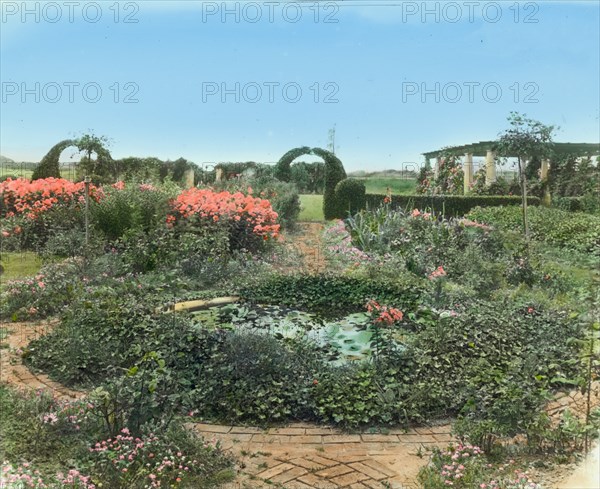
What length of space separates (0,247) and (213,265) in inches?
69.7

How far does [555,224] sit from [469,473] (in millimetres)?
2391

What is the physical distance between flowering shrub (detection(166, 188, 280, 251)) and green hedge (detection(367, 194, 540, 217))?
3.53ft

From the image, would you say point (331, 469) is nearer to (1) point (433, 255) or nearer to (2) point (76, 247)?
(2) point (76, 247)

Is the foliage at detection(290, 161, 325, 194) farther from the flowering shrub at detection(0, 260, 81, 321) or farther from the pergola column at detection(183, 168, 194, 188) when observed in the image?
the flowering shrub at detection(0, 260, 81, 321)

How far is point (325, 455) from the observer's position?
3160mm

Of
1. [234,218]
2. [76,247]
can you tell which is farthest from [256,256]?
[76,247]

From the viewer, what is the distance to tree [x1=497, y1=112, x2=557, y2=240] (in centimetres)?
379

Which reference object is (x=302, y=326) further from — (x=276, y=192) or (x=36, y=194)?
(x=36, y=194)

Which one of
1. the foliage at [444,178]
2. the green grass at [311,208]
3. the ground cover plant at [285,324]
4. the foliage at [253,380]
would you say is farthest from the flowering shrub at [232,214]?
the foliage at [444,178]

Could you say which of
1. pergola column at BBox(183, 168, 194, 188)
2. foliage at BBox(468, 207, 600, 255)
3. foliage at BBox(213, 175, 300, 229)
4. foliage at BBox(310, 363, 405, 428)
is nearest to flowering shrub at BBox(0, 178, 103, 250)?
pergola column at BBox(183, 168, 194, 188)

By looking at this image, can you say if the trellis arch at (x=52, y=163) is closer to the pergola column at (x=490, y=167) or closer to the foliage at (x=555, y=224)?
the pergola column at (x=490, y=167)

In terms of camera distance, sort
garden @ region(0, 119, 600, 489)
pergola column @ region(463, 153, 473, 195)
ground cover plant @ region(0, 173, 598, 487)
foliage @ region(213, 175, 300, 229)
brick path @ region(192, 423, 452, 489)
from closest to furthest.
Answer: brick path @ region(192, 423, 452, 489) < garden @ region(0, 119, 600, 489) < ground cover plant @ region(0, 173, 598, 487) < pergola column @ region(463, 153, 473, 195) < foliage @ region(213, 175, 300, 229)

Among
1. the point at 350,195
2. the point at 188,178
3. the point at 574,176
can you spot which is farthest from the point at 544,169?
the point at 188,178

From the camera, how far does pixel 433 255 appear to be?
6.34 meters
